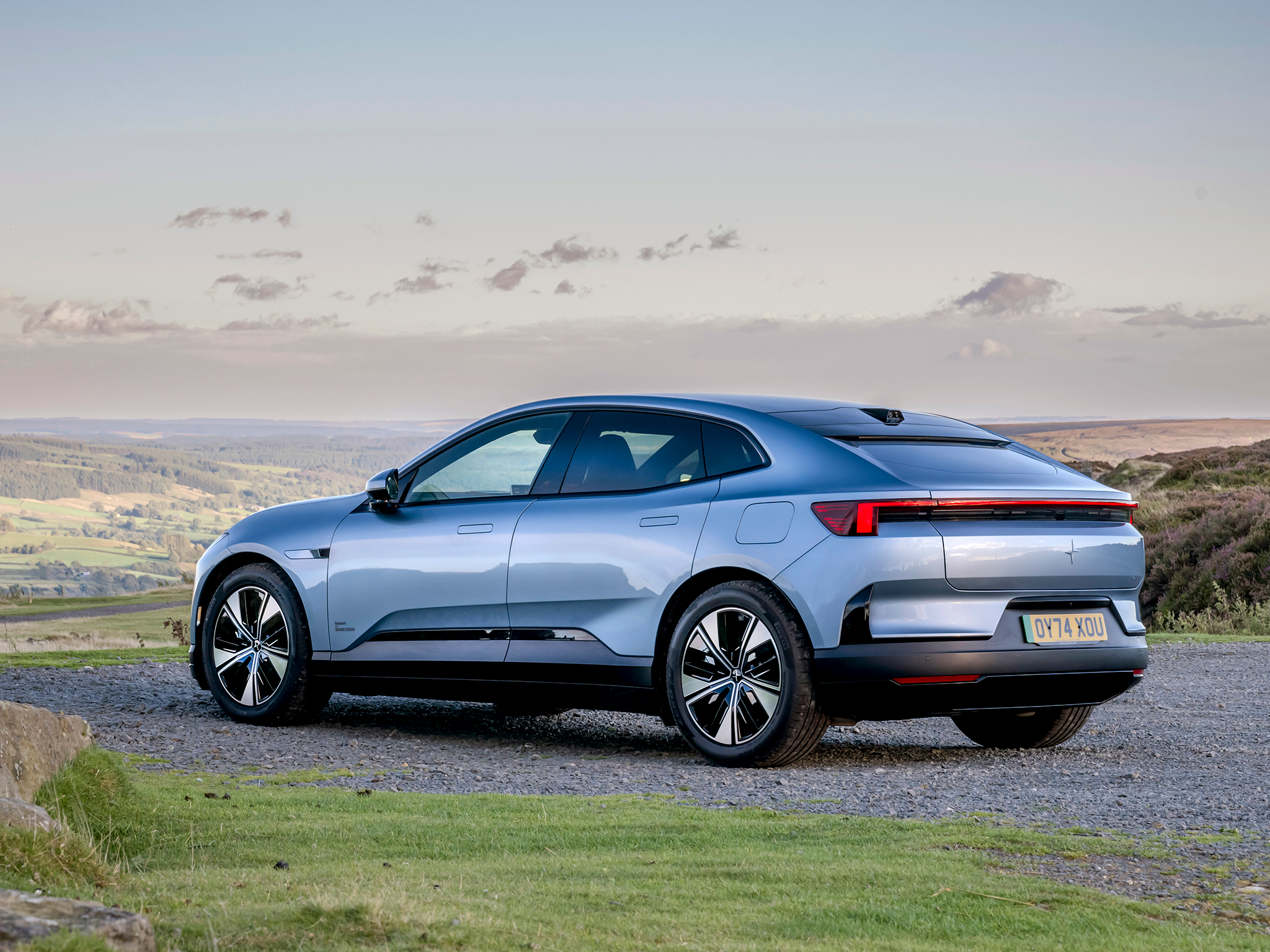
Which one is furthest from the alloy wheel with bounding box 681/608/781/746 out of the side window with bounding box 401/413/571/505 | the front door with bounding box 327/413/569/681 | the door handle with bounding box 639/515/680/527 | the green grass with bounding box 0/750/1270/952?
the side window with bounding box 401/413/571/505

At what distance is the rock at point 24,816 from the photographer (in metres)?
4.27

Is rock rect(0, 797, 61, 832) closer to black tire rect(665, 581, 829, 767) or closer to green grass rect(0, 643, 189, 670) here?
black tire rect(665, 581, 829, 767)

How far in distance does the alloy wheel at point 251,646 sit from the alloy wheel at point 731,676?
2.93 meters

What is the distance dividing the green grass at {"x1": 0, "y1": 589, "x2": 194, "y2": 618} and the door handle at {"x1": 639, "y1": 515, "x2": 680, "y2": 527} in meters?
79.1

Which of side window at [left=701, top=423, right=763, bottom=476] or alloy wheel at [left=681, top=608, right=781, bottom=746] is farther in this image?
side window at [left=701, top=423, right=763, bottom=476]

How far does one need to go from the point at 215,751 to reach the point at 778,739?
125 inches

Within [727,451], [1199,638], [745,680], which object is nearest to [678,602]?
[745,680]

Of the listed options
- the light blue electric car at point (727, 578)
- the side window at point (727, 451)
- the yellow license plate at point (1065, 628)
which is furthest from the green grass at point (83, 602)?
the yellow license plate at point (1065, 628)

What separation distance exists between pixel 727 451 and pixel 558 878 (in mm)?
3231

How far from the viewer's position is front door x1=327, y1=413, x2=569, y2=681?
25.7 feet

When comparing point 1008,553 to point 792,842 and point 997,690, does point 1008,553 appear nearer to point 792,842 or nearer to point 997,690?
point 997,690

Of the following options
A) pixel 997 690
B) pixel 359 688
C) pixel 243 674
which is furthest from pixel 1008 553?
pixel 243 674

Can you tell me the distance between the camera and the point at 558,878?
14.5 feet

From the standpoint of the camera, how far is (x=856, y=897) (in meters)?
4.18
